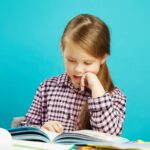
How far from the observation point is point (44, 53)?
5.34ft

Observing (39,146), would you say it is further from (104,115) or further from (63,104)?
(63,104)

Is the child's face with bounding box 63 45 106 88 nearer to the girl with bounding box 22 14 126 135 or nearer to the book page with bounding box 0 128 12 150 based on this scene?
the girl with bounding box 22 14 126 135

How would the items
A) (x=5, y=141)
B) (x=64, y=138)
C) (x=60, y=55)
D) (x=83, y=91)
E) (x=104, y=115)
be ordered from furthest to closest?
(x=60, y=55) → (x=83, y=91) → (x=104, y=115) → (x=64, y=138) → (x=5, y=141)

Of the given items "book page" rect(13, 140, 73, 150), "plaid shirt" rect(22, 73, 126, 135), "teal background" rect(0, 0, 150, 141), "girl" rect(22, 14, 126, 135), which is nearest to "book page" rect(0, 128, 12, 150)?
"book page" rect(13, 140, 73, 150)

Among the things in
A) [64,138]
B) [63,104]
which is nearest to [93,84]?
[63,104]

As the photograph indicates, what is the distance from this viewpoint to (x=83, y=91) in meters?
1.25

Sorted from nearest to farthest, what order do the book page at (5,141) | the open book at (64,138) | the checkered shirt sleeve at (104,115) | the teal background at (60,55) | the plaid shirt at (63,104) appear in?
1. the book page at (5,141)
2. the open book at (64,138)
3. the checkered shirt sleeve at (104,115)
4. the plaid shirt at (63,104)
5. the teal background at (60,55)

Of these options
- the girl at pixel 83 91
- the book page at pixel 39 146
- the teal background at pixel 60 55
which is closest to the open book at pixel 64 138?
the book page at pixel 39 146

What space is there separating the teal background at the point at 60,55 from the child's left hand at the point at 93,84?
0.45 meters

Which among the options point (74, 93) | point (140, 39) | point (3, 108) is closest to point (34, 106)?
point (74, 93)

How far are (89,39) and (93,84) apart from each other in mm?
162

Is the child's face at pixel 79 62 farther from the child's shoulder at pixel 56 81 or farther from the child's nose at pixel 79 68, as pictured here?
the child's shoulder at pixel 56 81

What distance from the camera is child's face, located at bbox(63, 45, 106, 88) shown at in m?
1.13

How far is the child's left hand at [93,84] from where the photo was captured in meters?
1.10
